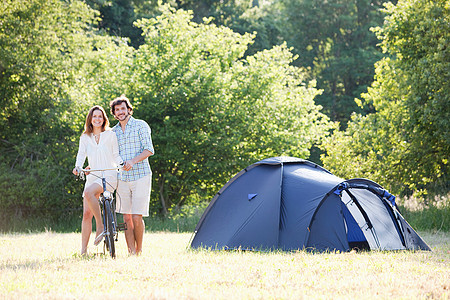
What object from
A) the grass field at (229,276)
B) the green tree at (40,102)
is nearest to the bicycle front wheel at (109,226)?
the grass field at (229,276)

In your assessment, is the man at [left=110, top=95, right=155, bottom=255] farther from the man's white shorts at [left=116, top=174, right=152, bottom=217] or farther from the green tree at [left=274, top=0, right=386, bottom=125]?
the green tree at [left=274, top=0, right=386, bottom=125]

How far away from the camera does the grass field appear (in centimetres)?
498

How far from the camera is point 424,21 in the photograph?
47.6 feet

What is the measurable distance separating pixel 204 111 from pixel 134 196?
932cm

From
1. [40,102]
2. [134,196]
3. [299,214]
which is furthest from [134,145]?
[40,102]

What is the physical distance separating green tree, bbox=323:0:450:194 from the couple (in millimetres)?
8793

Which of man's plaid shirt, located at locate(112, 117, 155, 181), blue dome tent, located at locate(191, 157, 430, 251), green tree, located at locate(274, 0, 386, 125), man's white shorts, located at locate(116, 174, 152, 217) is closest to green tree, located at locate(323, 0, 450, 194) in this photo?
blue dome tent, located at locate(191, 157, 430, 251)

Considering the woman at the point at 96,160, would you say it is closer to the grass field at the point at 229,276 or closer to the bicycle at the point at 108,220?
the bicycle at the point at 108,220

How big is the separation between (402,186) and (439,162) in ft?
3.91

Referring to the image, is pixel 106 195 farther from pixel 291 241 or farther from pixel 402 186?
pixel 402 186

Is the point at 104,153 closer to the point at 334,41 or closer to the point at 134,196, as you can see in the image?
the point at 134,196

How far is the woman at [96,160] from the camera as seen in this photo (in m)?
7.30

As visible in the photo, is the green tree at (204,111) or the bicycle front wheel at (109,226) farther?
the green tree at (204,111)

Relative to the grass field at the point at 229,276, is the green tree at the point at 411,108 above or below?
above
